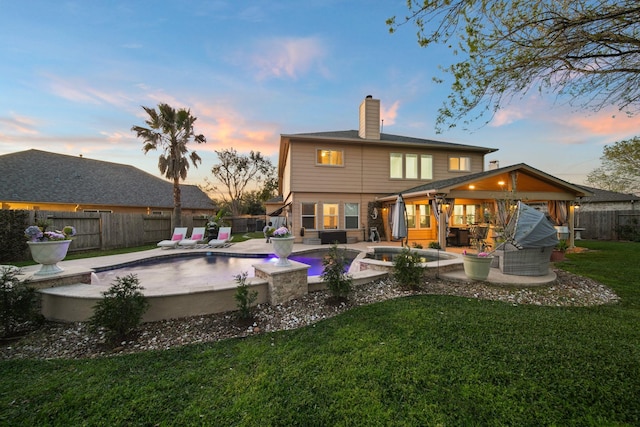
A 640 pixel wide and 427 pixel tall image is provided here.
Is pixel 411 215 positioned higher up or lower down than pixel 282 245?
higher up

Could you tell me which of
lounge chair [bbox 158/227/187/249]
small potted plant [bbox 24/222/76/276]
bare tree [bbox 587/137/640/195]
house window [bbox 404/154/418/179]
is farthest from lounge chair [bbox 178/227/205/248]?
bare tree [bbox 587/137/640/195]

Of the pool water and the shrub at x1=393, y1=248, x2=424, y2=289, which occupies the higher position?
the shrub at x1=393, y1=248, x2=424, y2=289

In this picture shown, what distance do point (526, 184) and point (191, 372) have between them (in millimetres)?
15700

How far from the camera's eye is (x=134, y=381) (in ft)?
8.52

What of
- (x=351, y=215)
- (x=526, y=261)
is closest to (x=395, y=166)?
(x=351, y=215)

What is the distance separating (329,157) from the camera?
14445 millimetres

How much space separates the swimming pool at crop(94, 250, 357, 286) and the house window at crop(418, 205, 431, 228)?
6599 mm

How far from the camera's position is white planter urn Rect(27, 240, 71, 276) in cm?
456

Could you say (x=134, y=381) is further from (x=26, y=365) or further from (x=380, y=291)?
(x=380, y=291)

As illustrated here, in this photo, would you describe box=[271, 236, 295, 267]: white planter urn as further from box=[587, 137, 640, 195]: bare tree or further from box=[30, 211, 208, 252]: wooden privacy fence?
box=[587, 137, 640, 195]: bare tree

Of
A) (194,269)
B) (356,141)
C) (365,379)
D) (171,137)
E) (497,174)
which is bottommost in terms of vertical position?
(194,269)

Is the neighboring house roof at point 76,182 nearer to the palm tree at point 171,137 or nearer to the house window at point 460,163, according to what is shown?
the palm tree at point 171,137

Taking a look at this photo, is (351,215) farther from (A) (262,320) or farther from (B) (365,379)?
(B) (365,379)

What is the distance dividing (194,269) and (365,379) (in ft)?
23.6
